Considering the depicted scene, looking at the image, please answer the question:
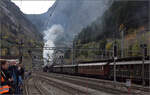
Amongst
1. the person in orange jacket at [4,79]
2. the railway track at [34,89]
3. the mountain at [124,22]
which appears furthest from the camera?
the mountain at [124,22]

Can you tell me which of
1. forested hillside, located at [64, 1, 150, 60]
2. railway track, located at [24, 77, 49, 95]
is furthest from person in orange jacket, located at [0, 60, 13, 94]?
forested hillside, located at [64, 1, 150, 60]

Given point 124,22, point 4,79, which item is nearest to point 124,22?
point 124,22

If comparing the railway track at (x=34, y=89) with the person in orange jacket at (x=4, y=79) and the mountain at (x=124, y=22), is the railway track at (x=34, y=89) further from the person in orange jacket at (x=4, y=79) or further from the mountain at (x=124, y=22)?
the mountain at (x=124, y=22)

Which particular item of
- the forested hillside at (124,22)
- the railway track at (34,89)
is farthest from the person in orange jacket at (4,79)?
the forested hillside at (124,22)

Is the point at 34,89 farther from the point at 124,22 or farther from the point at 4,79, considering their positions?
the point at 4,79

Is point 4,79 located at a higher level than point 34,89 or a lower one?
higher

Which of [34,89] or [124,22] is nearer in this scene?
[34,89]

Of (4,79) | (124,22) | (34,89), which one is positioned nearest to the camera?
(4,79)

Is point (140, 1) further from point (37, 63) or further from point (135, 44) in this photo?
point (135, 44)

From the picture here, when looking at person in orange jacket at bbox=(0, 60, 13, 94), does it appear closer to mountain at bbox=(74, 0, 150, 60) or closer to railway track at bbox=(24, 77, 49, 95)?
railway track at bbox=(24, 77, 49, 95)

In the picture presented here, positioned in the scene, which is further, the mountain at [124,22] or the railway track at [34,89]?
the mountain at [124,22]

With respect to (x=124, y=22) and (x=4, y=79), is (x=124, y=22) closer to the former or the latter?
(x=124, y=22)

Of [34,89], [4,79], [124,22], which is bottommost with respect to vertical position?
[34,89]

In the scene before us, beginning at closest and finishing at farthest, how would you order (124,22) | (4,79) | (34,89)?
(4,79) → (34,89) → (124,22)
